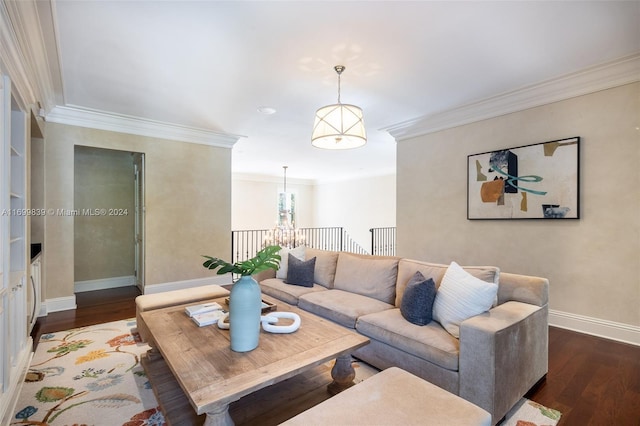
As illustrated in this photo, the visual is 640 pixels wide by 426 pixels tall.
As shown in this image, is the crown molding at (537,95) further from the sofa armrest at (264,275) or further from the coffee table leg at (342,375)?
the coffee table leg at (342,375)

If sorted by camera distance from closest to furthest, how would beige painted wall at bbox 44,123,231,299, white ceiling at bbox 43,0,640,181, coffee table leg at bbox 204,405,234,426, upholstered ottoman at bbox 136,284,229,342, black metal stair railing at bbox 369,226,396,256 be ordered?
coffee table leg at bbox 204,405,234,426 → white ceiling at bbox 43,0,640,181 → upholstered ottoman at bbox 136,284,229,342 → beige painted wall at bbox 44,123,231,299 → black metal stair railing at bbox 369,226,396,256

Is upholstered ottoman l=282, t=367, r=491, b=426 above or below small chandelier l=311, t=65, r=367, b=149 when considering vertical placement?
below

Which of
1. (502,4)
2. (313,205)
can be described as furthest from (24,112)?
(313,205)

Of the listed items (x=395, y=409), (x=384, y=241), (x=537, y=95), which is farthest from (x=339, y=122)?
(x=384, y=241)

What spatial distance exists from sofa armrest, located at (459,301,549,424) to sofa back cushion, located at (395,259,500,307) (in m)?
0.25

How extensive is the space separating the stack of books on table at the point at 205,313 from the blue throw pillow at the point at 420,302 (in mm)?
1395

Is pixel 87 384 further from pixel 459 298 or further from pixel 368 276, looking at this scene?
pixel 459 298

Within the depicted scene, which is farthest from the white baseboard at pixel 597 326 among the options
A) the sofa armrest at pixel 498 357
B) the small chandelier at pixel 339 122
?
the small chandelier at pixel 339 122

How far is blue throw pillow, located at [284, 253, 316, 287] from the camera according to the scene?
349 cm

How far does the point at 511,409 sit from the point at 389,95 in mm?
3085

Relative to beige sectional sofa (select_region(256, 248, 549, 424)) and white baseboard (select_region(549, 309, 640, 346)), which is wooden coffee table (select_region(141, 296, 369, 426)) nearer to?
beige sectional sofa (select_region(256, 248, 549, 424))

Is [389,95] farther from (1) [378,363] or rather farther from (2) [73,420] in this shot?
(2) [73,420]

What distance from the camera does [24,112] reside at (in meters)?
2.44

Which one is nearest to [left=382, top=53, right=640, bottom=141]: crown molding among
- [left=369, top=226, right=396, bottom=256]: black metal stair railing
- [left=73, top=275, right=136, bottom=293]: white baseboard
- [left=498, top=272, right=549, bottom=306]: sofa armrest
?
[left=498, top=272, right=549, bottom=306]: sofa armrest
